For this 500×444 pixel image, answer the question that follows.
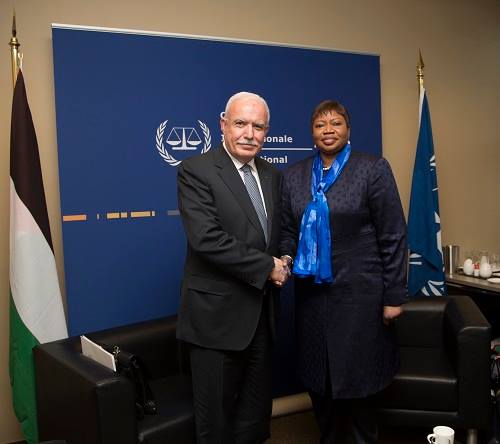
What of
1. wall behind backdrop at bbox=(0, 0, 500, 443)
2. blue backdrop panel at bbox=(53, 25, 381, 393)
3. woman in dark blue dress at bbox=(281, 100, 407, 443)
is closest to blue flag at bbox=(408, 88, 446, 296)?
wall behind backdrop at bbox=(0, 0, 500, 443)

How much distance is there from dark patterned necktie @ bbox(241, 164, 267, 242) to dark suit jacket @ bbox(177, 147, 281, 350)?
4 cm

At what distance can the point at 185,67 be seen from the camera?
2900 mm

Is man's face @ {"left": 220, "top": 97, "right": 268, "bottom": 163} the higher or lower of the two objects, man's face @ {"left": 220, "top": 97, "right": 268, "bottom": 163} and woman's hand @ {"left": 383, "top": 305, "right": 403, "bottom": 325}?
the higher

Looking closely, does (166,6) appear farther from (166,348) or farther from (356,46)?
(166,348)

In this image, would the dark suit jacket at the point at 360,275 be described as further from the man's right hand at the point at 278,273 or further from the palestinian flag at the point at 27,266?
the palestinian flag at the point at 27,266

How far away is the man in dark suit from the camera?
1.92 metres

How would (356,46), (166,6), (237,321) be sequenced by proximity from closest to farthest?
(237,321) < (166,6) < (356,46)

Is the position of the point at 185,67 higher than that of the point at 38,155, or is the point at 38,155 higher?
the point at 185,67

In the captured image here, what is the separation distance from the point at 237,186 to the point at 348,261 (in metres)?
0.56

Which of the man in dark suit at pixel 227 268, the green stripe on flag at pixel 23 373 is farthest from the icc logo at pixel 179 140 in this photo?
the green stripe on flag at pixel 23 373

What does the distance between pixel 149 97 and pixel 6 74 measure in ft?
2.46

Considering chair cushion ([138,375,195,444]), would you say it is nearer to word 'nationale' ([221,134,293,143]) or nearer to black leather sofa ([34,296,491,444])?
black leather sofa ([34,296,491,444])

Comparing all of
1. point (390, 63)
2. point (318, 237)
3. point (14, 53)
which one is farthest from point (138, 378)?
point (390, 63)

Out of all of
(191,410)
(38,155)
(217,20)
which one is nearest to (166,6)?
(217,20)
